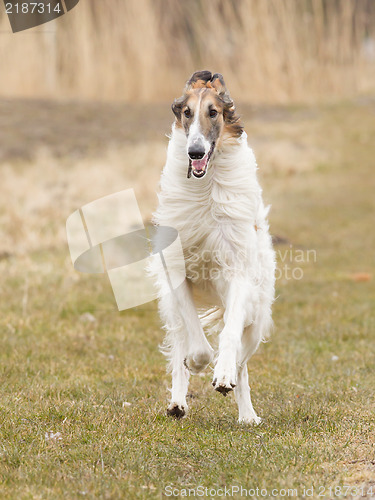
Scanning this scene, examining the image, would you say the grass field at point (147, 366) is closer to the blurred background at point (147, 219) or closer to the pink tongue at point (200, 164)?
the blurred background at point (147, 219)

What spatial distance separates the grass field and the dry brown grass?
3.10 m

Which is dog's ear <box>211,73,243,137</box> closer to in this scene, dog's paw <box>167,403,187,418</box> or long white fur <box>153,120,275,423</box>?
long white fur <box>153,120,275,423</box>

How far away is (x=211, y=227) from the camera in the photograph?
14.6 ft

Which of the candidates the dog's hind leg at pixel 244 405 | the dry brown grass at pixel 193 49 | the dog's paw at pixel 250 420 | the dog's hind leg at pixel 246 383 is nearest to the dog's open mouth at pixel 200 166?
the dog's hind leg at pixel 246 383

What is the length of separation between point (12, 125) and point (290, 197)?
21.3 feet

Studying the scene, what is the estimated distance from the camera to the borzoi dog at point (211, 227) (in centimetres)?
428

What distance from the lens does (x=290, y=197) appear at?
50.6ft

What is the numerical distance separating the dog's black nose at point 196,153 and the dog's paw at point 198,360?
1.09 meters

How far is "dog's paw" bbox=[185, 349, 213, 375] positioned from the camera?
4348 mm

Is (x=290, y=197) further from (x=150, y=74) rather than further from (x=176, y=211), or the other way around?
(x=176, y=211)

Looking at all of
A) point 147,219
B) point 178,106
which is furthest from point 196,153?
point 147,219

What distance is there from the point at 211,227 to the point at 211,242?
0.09 metres

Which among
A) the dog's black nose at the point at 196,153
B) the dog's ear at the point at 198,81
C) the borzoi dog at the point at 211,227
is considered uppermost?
the dog's ear at the point at 198,81

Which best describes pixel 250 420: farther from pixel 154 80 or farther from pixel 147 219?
pixel 154 80
